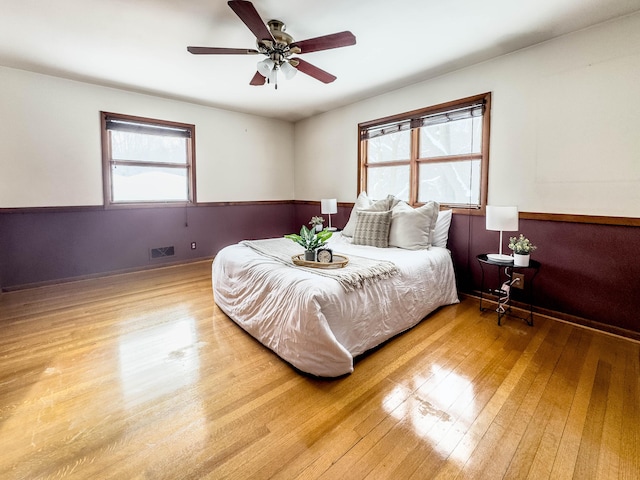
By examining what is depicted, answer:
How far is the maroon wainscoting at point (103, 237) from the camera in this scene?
3.56 meters

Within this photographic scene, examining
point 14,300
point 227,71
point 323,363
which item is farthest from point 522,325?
point 14,300

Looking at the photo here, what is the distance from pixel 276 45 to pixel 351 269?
1870 mm

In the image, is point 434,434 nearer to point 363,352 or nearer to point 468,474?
point 468,474

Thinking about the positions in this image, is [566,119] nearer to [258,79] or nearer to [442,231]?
[442,231]

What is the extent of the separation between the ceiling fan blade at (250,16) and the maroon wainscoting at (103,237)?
321 cm

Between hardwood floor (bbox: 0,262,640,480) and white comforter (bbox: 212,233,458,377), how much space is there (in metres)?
0.13

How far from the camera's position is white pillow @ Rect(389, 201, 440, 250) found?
3158 millimetres

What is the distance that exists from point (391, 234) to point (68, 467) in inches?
115

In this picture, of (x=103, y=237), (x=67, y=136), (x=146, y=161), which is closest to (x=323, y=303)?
(x=103, y=237)

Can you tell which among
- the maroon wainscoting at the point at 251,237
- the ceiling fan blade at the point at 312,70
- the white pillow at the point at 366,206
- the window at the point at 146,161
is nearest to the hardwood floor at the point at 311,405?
the maroon wainscoting at the point at 251,237

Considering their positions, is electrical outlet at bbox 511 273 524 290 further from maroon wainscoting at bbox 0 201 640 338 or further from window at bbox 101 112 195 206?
window at bbox 101 112 195 206

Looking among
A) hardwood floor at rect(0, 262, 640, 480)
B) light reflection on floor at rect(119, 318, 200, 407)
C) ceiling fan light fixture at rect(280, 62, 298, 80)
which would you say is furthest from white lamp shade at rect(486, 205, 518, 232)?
light reflection on floor at rect(119, 318, 200, 407)

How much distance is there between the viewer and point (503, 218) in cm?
266

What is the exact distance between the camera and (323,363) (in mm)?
1873
